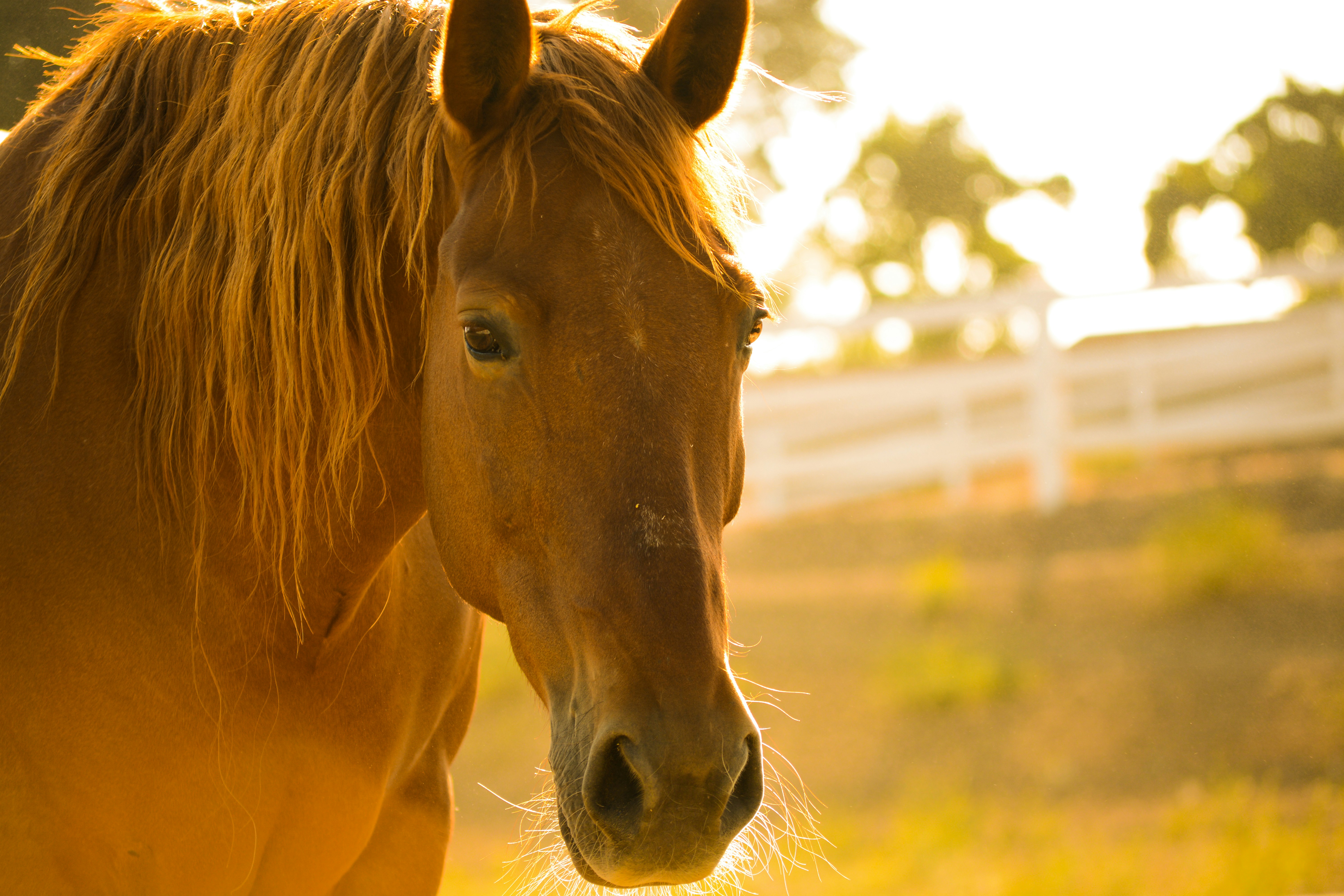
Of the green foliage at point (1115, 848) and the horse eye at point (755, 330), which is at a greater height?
the horse eye at point (755, 330)

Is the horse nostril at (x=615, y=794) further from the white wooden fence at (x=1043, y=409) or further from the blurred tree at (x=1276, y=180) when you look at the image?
the blurred tree at (x=1276, y=180)

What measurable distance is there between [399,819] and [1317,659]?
4.26m

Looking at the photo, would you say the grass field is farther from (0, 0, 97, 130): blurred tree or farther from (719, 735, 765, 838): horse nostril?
(719, 735, 765, 838): horse nostril

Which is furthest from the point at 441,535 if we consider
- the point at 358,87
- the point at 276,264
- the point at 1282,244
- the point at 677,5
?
the point at 1282,244

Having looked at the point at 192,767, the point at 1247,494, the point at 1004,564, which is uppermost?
the point at 192,767

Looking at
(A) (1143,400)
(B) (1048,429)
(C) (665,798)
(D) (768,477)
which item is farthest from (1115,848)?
(C) (665,798)

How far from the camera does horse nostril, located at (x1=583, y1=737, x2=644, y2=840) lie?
960 mm

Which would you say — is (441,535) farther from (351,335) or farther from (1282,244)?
(1282,244)

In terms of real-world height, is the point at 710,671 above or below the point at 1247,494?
above

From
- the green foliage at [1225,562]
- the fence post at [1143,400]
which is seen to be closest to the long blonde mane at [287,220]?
the green foliage at [1225,562]

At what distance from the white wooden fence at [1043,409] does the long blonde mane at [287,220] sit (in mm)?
4665

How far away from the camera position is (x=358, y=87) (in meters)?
1.25

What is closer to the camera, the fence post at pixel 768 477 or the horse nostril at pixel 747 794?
the horse nostril at pixel 747 794

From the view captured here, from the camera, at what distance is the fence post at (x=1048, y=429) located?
5656 mm
